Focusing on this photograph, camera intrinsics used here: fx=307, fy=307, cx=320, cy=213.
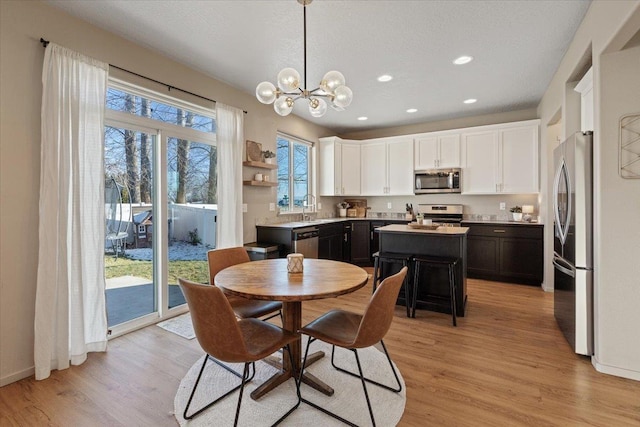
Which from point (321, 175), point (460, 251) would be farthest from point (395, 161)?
point (460, 251)

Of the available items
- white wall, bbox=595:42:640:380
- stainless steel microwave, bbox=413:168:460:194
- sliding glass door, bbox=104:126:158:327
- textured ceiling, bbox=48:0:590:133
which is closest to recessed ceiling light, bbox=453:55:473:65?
textured ceiling, bbox=48:0:590:133

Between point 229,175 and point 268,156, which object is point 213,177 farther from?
point 268,156

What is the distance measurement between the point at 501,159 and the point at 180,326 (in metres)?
5.14

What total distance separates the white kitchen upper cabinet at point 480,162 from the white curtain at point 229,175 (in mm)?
3760

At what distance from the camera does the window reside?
5.11 metres

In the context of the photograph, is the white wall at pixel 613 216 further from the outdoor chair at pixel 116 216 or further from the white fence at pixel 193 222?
the outdoor chair at pixel 116 216

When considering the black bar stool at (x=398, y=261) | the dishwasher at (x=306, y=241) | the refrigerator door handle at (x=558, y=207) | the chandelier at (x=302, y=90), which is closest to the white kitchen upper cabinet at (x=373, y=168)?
the dishwasher at (x=306, y=241)

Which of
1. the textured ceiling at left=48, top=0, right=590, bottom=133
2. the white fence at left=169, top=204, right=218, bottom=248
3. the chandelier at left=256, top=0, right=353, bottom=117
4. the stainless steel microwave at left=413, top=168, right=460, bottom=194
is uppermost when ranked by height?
the textured ceiling at left=48, top=0, right=590, bottom=133

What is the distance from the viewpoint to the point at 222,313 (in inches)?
59.8

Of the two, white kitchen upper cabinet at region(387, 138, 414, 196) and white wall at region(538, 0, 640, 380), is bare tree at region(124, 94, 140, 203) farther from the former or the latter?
white kitchen upper cabinet at region(387, 138, 414, 196)

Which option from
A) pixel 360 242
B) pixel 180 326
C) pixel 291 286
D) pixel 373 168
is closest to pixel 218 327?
pixel 291 286

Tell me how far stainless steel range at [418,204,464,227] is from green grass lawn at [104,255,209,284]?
12.7 ft

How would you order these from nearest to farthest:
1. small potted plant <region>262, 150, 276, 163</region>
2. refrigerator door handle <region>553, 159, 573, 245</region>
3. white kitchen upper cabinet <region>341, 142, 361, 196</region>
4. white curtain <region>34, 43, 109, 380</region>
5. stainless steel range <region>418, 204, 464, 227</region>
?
white curtain <region>34, 43, 109, 380</region>, refrigerator door handle <region>553, 159, 573, 245</region>, small potted plant <region>262, 150, 276, 163</region>, stainless steel range <region>418, 204, 464, 227</region>, white kitchen upper cabinet <region>341, 142, 361, 196</region>

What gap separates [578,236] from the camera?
2375 millimetres
